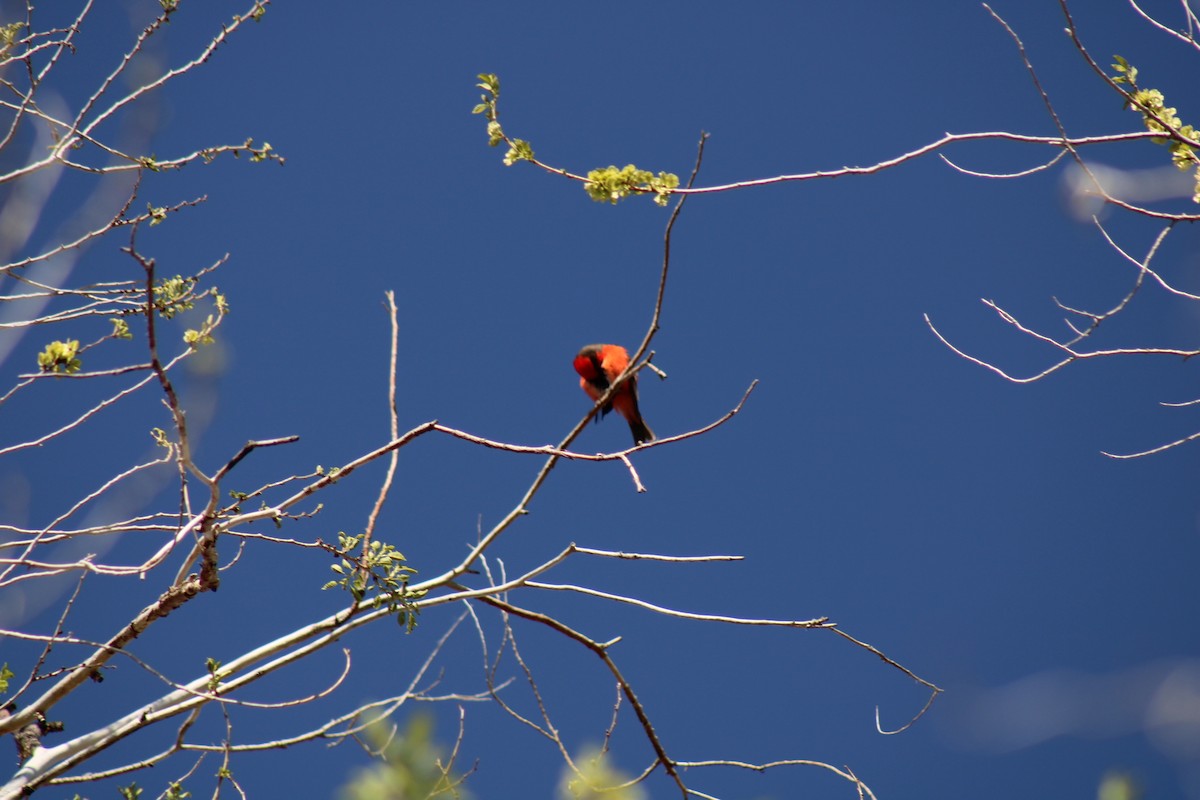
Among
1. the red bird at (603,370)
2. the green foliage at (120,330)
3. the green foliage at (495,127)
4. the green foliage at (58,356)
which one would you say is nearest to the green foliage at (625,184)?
the green foliage at (495,127)

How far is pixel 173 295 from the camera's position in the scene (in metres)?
4.50

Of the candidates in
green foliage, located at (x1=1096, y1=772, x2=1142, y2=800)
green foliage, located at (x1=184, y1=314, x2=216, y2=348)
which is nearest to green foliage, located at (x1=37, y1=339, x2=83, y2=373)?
green foliage, located at (x1=184, y1=314, x2=216, y2=348)

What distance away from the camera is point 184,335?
13.3ft

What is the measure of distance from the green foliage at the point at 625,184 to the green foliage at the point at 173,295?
208 centimetres

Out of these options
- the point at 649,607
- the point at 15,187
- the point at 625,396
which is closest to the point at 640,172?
the point at 649,607

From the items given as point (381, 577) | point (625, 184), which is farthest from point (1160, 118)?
point (381, 577)

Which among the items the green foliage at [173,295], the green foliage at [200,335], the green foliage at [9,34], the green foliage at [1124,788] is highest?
the green foliage at [9,34]

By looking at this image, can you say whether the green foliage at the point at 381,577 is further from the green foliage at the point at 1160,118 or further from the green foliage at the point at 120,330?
the green foliage at the point at 1160,118

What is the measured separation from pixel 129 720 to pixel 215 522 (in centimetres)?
86

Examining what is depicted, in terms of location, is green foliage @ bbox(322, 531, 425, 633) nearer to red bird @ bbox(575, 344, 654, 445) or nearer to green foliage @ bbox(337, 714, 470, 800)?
green foliage @ bbox(337, 714, 470, 800)

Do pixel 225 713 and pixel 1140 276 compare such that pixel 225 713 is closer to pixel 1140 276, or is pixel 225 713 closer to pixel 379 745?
pixel 379 745

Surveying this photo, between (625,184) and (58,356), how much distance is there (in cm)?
183

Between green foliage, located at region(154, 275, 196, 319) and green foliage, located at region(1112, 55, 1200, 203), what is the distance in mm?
3701

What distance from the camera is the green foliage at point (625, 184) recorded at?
3363mm
